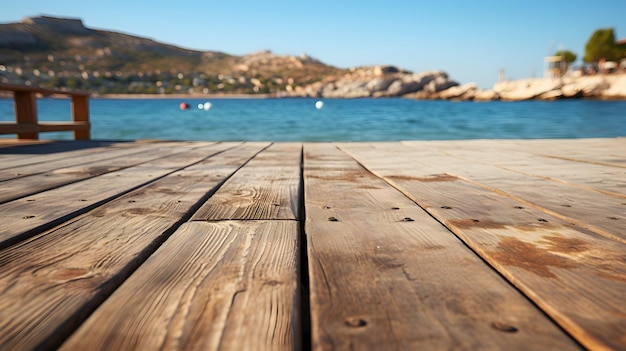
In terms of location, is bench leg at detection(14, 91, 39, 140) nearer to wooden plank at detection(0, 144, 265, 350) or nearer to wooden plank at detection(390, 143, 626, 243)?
wooden plank at detection(0, 144, 265, 350)

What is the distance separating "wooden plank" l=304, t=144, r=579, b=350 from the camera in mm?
652

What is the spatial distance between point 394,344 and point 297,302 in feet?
0.64

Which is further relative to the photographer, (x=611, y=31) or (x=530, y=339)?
(x=611, y=31)

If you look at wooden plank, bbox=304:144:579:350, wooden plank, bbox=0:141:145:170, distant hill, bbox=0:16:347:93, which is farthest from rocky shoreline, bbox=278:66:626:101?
wooden plank, bbox=304:144:579:350

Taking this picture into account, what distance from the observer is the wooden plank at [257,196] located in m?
1.45

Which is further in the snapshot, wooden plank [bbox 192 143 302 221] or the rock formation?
the rock formation

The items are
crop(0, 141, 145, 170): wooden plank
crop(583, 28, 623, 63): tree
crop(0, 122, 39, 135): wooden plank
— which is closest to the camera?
crop(0, 141, 145, 170): wooden plank

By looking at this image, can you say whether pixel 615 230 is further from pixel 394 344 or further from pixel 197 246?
pixel 197 246

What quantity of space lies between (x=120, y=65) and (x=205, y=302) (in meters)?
97.9

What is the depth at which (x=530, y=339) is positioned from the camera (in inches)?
25.7

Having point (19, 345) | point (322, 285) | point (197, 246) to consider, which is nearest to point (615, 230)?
point (322, 285)

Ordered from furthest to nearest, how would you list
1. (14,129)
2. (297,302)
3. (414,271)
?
(14,129) → (414,271) → (297,302)

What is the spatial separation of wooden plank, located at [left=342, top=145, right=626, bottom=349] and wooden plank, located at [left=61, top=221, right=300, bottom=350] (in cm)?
45

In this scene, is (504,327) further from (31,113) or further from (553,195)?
(31,113)
